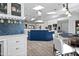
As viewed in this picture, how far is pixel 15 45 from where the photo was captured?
9.06ft

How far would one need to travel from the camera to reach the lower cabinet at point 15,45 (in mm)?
2694

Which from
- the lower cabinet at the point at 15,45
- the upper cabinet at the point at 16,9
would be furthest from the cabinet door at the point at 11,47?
the upper cabinet at the point at 16,9

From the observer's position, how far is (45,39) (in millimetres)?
9734

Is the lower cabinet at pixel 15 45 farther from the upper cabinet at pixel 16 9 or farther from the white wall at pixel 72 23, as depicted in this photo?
the white wall at pixel 72 23

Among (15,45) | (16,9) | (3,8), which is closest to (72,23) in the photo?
(16,9)

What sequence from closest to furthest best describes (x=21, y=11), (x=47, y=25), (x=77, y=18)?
(x=21, y=11)
(x=77, y=18)
(x=47, y=25)

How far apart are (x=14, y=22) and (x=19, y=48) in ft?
2.01

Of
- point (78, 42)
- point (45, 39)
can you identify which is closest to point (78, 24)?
point (45, 39)

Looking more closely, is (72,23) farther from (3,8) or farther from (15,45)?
(3,8)

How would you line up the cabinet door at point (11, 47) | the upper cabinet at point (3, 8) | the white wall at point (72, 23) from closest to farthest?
1. the upper cabinet at point (3, 8)
2. the cabinet door at point (11, 47)
3. the white wall at point (72, 23)

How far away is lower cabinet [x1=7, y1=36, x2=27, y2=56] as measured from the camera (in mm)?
2694

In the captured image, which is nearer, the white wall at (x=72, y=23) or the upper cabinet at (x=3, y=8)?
the upper cabinet at (x=3, y=8)

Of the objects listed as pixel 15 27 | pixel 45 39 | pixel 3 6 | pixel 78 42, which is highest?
pixel 3 6

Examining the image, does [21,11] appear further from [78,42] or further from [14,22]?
[78,42]
